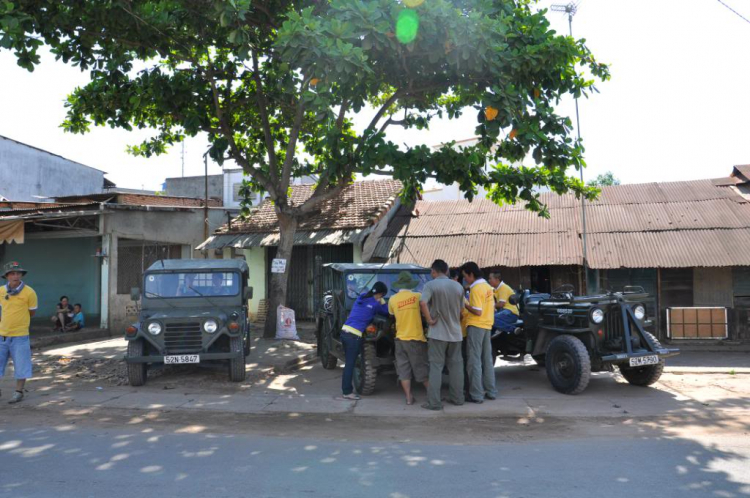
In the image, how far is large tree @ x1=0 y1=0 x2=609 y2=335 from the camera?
29.5 feet

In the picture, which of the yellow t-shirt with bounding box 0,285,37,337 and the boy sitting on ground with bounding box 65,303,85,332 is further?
the boy sitting on ground with bounding box 65,303,85,332

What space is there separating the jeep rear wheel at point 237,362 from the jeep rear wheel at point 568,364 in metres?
4.83

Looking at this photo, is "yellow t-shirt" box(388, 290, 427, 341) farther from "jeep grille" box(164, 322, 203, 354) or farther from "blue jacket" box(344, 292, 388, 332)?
"jeep grille" box(164, 322, 203, 354)

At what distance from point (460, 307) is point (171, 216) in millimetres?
13367

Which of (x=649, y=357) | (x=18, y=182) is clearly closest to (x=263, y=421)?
(x=649, y=357)

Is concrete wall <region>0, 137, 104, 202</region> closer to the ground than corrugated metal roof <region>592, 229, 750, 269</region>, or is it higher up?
higher up

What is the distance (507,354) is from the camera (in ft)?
31.4

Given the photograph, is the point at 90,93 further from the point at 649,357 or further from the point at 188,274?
the point at 649,357

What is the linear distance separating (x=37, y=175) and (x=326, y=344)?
21477mm

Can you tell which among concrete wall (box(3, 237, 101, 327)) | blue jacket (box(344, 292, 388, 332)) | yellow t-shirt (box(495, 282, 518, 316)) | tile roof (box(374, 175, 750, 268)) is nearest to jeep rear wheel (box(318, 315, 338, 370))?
blue jacket (box(344, 292, 388, 332))

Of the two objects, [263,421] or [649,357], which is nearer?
[263,421]

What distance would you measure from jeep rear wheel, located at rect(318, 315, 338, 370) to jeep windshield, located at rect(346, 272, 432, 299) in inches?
36.0

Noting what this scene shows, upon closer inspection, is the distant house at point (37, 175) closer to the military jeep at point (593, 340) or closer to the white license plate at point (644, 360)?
the military jeep at point (593, 340)

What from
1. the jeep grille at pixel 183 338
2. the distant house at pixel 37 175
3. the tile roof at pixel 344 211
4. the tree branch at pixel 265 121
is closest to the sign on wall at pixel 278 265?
the tree branch at pixel 265 121
